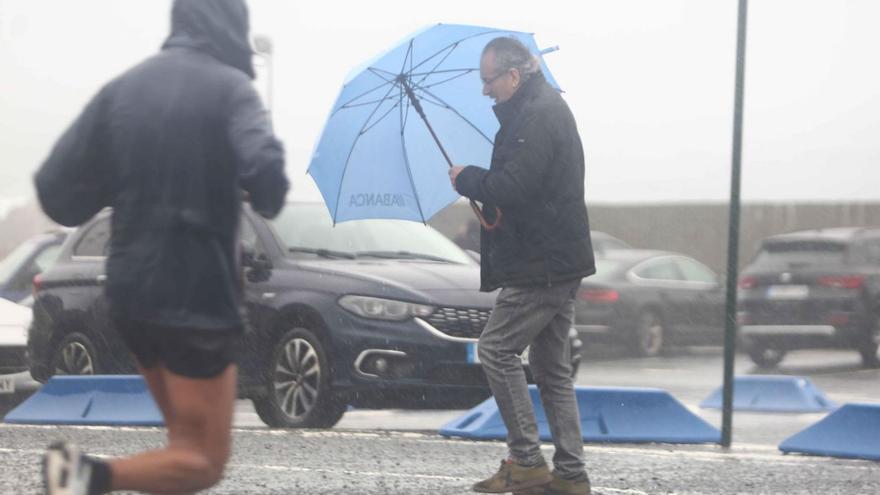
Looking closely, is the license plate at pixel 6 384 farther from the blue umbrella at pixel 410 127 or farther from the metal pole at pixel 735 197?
the metal pole at pixel 735 197

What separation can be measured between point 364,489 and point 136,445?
247 cm

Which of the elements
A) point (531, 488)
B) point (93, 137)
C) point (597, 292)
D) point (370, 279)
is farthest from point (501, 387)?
point (597, 292)

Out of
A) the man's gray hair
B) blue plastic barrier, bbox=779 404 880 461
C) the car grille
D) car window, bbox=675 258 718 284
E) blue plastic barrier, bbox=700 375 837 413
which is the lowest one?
car window, bbox=675 258 718 284

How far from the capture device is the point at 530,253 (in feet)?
23.2

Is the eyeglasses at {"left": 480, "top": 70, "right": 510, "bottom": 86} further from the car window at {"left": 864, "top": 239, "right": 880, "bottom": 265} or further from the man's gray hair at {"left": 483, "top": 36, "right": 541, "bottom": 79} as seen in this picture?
the car window at {"left": 864, "top": 239, "right": 880, "bottom": 265}

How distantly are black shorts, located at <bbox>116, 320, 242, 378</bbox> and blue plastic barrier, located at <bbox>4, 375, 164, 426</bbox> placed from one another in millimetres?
6503

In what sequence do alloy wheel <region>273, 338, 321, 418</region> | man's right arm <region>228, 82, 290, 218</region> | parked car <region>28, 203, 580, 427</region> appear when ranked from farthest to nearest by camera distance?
alloy wheel <region>273, 338, 321, 418</region> < parked car <region>28, 203, 580, 427</region> < man's right arm <region>228, 82, 290, 218</region>

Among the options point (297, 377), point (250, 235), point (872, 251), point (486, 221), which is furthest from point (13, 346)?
point (872, 251)

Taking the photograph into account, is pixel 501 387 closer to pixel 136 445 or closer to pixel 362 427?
pixel 136 445

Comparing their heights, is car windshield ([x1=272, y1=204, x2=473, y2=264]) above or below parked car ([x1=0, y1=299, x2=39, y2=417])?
above

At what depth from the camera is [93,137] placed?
462 cm

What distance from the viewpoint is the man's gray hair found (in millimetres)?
7160

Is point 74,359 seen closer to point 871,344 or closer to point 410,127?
point 410,127

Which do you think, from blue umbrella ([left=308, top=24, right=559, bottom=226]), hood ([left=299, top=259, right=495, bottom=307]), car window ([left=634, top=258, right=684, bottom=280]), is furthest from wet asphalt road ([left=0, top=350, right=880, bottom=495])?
car window ([left=634, top=258, right=684, bottom=280])
